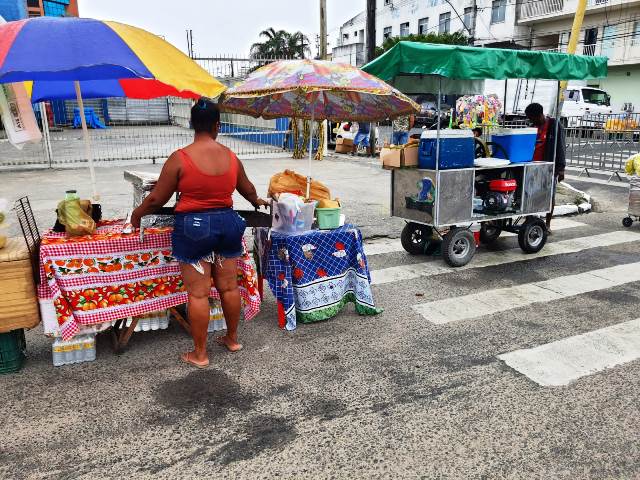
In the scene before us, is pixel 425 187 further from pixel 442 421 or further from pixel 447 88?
pixel 442 421

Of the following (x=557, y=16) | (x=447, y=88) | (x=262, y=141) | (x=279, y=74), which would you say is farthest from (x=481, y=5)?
(x=279, y=74)

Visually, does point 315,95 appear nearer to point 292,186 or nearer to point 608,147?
point 292,186

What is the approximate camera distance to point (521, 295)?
18.5 feet

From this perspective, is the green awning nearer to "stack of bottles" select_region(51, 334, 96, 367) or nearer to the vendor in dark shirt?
the vendor in dark shirt

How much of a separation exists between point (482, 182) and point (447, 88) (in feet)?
5.97

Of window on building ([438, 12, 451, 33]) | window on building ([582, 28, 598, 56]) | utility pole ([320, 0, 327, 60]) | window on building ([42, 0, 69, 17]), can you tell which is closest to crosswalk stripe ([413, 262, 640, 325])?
utility pole ([320, 0, 327, 60])

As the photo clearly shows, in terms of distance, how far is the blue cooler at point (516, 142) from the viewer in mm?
6773

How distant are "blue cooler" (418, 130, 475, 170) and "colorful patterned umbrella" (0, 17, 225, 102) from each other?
9.66 ft

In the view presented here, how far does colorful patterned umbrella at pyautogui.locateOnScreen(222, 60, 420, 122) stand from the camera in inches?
177

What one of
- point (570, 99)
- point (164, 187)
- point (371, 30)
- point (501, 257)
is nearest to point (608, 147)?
point (371, 30)

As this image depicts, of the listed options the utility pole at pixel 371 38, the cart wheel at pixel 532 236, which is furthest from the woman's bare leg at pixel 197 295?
the utility pole at pixel 371 38

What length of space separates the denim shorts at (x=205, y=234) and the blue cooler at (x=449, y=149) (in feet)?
10.2

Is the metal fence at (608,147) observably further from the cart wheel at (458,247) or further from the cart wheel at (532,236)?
the cart wheel at (458,247)

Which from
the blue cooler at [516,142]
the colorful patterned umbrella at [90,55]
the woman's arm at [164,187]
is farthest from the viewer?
the blue cooler at [516,142]
